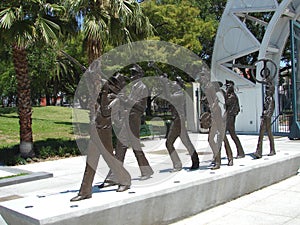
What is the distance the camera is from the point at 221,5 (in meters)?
29.5

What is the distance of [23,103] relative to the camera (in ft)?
42.9

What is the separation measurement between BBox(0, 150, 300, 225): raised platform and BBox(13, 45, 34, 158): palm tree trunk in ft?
23.7

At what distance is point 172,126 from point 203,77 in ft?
3.71

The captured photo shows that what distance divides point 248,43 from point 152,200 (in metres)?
17.1

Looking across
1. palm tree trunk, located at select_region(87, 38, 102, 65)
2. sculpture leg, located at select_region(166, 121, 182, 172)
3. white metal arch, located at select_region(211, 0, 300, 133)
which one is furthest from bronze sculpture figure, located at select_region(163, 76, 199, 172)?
white metal arch, located at select_region(211, 0, 300, 133)

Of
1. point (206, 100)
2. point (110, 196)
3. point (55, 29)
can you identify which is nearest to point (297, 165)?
point (206, 100)

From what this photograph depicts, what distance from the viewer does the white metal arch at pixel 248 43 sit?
18.8 metres

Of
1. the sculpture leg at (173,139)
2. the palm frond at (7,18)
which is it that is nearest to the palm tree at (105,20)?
the palm frond at (7,18)

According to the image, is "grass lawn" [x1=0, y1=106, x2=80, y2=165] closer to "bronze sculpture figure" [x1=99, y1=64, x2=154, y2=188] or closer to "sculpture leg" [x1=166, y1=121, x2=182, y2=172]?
"sculpture leg" [x1=166, y1=121, x2=182, y2=172]

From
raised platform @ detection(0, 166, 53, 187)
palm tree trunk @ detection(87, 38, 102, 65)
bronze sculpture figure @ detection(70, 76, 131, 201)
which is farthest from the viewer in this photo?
palm tree trunk @ detection(87, 38, 102, 65)

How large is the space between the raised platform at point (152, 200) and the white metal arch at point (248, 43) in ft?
40.5

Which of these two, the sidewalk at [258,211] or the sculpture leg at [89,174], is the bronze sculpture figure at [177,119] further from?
the sculpture leg at [89,174]

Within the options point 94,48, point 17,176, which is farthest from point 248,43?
point 17,176

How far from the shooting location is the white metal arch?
61.8 ft
